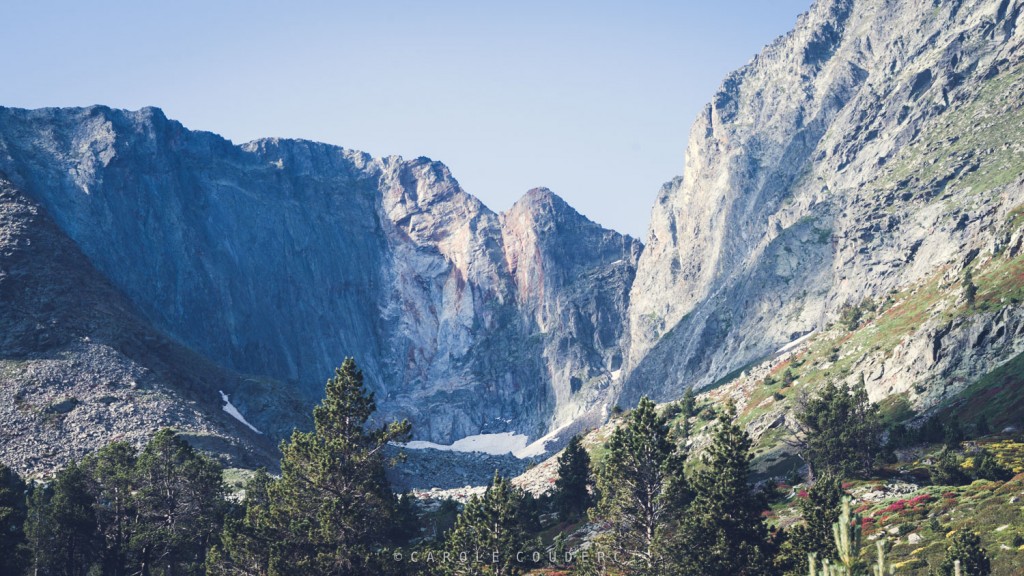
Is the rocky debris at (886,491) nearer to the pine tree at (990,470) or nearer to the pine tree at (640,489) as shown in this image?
the pine tree at (990,470)

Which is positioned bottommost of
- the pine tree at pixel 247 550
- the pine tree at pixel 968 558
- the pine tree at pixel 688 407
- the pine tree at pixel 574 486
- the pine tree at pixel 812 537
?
the pine tree at pixel 968 558

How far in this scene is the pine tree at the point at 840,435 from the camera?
267 ft

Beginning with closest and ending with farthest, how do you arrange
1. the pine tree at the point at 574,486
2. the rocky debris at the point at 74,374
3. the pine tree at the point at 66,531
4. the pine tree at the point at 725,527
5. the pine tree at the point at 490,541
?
the pine tree at the point at 725,527, the pine tree at the point at 490,541, the pine tree at the point at 66,531, the pine tree at the point at 574,486, the rocky debris at the point at 74,374

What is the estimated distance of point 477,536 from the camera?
180 feet

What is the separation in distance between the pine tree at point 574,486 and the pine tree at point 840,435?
992 inches

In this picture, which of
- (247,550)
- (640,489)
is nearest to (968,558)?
(640,489)

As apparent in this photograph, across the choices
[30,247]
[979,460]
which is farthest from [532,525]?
[30,247]

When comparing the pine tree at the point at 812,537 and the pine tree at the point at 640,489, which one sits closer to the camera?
the pine tree at the point at 812,537

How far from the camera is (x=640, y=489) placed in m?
55.6

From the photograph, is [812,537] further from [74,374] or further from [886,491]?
[74,374]

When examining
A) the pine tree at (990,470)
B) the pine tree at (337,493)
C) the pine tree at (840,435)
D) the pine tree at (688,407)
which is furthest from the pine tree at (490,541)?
the pine tree at (688,407)

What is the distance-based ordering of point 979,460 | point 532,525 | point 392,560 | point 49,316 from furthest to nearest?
1. point 49,316
2. point 532,525
3. point 979,460
4. point 392,560

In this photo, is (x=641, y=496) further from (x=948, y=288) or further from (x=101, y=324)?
(x=101, y=324)

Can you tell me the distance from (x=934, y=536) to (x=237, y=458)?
5094 inches
